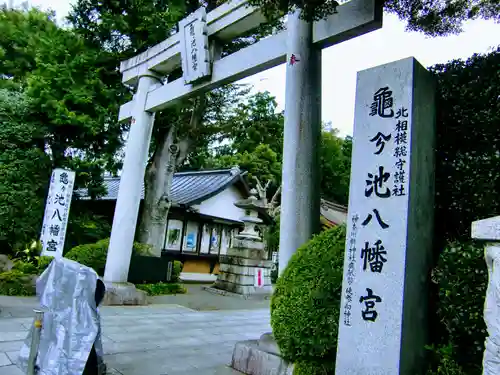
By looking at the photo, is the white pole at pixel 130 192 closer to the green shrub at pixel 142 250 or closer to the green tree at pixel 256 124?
the green shrub at pixel 142 250

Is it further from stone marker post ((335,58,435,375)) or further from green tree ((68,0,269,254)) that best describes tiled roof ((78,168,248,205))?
stone marker post ((335,58,435,375))

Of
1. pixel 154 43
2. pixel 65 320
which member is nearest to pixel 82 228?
pixel 154 43

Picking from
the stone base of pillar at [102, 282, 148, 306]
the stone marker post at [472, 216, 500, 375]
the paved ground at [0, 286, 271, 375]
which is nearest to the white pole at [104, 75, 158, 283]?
the stone base of pillar at [102, 282, 148, 306]

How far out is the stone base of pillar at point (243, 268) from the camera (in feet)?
39.4

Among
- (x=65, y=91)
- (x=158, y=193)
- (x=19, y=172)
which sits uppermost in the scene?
(x=65, y=91)

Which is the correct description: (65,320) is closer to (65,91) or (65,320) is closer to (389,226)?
(389,226)

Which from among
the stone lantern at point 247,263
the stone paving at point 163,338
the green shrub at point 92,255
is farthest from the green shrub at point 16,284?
the stone lantern at point 247,263

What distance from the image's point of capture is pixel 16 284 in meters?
8.21

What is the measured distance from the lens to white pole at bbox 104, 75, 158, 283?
838 cm

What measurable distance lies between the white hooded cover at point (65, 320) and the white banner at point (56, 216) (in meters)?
5.98

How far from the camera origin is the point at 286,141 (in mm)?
5008

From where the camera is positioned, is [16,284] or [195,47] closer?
[195,47]

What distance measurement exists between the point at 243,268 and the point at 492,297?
10.5 metres

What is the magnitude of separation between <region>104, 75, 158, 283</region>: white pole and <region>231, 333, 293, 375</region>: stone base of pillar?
493cm
